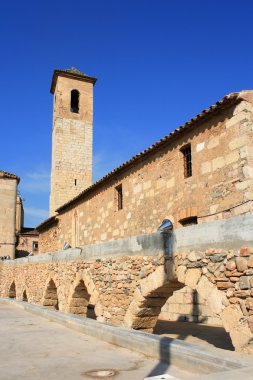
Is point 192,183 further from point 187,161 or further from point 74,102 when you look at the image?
point 74,102

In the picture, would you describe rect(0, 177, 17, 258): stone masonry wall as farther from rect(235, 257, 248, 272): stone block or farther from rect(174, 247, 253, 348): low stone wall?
rect(235, 257, 248, 272): stone block

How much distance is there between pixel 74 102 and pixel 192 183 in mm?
21127

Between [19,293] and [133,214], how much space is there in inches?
344

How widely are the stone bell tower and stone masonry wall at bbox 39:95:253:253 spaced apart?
10.4 metres

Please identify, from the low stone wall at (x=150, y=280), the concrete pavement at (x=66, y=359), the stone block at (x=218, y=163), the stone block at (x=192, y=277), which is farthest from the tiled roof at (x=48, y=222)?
the stone block at (x=192, y=277)

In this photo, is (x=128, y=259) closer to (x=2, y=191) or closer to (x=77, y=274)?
(x=77, y=274)

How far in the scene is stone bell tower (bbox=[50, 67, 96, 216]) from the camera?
2720cm

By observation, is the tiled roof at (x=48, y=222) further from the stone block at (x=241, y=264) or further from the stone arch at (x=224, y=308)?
the stone block at (x=241, y=264)

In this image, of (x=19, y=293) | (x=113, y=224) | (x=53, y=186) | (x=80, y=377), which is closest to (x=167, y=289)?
(x=80, y=377)

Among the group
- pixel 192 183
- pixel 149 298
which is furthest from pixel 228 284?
pixel 192 183

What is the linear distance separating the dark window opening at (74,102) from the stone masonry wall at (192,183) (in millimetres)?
14259

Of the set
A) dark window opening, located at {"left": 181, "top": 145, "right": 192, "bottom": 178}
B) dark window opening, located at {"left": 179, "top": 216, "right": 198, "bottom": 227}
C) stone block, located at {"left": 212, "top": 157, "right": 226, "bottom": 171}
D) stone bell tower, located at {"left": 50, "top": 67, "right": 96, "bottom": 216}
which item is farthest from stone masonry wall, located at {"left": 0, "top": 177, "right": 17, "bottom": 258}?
stone block, located at {"left": 212, "top": 157, "right": 226, "bottom": 171}

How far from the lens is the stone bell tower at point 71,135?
27203mm

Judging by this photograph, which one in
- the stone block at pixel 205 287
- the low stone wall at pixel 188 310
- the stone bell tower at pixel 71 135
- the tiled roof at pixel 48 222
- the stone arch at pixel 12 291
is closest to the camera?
the stone block at pixel 205 287
